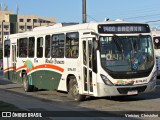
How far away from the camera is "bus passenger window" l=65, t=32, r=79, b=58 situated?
50.0ft

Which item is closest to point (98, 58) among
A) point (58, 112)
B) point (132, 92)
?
point (132, 92)

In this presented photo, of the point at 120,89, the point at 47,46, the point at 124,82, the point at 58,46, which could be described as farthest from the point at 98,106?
the point at 47,46

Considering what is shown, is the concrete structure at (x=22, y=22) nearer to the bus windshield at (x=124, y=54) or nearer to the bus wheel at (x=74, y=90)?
the bus wheel at (x=74, y=90)

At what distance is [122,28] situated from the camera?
1439cm

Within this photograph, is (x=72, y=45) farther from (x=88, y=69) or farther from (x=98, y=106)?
(x=98, y=106)

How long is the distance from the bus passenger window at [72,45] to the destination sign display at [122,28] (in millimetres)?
1416

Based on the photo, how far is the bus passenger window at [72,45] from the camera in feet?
50.0

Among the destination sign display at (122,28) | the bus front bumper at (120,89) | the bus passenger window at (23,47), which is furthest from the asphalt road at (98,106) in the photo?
the bus passenger window at (23,47)

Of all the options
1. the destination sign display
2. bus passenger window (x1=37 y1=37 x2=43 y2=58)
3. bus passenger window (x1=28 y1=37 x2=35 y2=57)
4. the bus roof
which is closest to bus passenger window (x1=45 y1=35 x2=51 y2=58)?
the bus roof

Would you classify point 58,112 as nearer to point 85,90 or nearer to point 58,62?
point 85,90

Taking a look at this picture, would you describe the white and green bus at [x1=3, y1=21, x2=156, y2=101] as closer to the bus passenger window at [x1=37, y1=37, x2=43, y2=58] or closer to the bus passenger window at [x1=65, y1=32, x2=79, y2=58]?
the bus passenger window at [x1=65, y1=32, x2=79, y2=58]

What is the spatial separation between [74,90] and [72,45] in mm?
1761

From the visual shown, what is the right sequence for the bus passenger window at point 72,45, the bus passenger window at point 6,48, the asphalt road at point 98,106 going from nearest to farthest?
the asphalt road at point 98,106 → the bus passenger window at point 72,45 → the bus passenger window at point 6,48

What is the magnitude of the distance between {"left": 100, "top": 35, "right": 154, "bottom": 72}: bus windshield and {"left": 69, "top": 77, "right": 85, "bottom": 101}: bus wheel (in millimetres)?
2017
